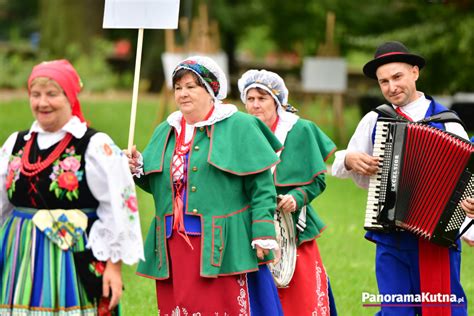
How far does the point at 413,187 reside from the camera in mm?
6492

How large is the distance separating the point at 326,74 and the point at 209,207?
16872mm

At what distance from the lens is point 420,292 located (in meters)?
6.63

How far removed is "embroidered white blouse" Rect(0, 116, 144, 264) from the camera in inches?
208

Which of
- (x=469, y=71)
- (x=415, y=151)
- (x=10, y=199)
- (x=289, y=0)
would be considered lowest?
(x=10, y=199)

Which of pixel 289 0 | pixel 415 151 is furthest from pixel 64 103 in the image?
pixel 289 0

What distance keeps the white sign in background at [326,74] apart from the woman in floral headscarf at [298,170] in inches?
604

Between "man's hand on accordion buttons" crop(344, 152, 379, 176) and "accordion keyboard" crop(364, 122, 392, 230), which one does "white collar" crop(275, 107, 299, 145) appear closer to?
"man's hand on accordion buttons" crop(344, 152, 379, 176)

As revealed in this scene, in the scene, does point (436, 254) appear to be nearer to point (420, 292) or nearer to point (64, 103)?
point (420, 292)

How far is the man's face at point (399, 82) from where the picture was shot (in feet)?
21.8

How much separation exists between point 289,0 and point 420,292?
2468 centimetres

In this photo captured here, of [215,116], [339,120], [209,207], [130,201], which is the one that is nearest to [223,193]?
[209,207]

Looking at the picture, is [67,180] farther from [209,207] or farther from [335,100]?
[335,100]

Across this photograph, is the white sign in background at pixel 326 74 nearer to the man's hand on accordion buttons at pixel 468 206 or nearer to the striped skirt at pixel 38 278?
the man's hand on accordion buttons at pixel 468 206

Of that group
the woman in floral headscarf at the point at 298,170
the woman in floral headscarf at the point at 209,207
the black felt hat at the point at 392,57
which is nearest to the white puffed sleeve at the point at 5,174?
the woman in floral headscarf at the point at 209,207
